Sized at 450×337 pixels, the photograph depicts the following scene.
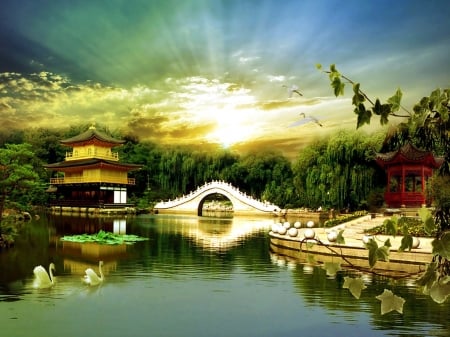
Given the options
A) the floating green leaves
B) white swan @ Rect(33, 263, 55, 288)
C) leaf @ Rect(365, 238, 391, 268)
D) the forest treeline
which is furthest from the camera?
the forest treeline

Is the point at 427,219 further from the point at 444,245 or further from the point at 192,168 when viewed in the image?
the point at 192,168

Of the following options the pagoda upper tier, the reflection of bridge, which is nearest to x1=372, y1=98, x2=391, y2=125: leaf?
the reflection of bridge

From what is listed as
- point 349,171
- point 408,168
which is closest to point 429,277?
point 408,168

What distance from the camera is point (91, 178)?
110 feet

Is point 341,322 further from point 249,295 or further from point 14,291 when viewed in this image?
point 14,291

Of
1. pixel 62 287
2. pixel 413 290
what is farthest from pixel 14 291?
pixel 413 290

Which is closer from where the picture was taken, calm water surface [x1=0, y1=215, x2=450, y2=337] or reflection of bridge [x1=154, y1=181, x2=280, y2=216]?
calm water surface [x1=0, y1=215, x2=450, y2=337]

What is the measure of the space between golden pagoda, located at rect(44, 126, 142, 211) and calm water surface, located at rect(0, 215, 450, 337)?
2140 cm

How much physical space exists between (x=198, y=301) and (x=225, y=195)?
26391mm

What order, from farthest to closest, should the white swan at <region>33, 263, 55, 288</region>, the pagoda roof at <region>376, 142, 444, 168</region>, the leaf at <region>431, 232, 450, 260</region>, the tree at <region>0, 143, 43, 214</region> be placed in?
the pagoda roof at <region>376, 142, 444, 168</region> < the tree at <region>0, 143, 43, 214</region> < the white swan at <region>33, 263, 55, 288</region> < the leaf at <region>431, 232, 450, 260</region>

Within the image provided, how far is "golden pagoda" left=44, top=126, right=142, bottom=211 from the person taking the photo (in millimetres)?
33344

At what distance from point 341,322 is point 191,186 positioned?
113 feet

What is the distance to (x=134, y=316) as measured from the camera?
6.72 metres

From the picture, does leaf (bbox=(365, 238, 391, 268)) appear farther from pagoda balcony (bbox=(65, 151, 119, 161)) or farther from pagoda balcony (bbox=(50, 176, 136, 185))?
pagoda balcony (bbox=(65, 151, 119, 161))
